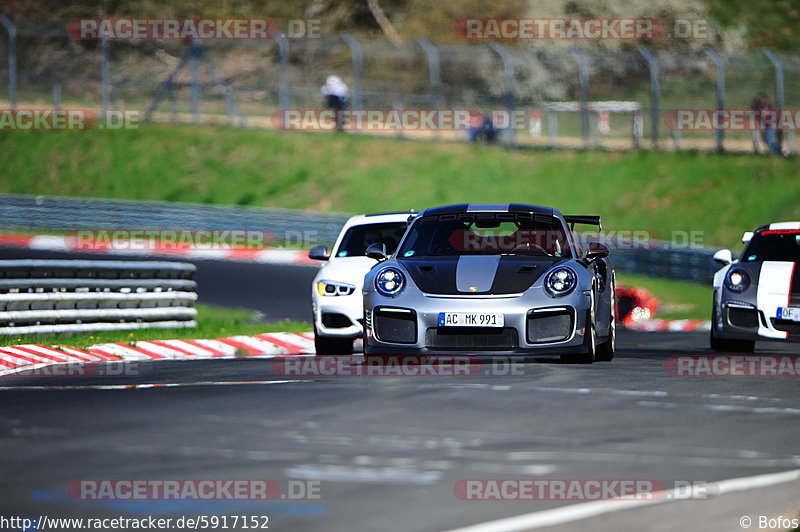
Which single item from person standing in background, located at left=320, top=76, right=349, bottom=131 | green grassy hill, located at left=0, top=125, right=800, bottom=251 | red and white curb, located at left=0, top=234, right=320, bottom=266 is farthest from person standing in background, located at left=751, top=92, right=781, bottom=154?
person standing in background, located at left=320, top=76, right=349, bottom=131

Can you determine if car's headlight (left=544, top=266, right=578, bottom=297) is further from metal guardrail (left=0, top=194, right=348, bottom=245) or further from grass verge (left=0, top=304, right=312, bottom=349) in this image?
metal guardrail (left=0, top=194, right=348, bottom=245)

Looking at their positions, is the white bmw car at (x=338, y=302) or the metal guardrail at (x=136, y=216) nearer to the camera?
the white bmw car at (x=338, y=302)

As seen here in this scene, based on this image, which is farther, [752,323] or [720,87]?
[720,87]

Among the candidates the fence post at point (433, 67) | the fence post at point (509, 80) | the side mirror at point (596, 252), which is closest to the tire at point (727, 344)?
the side mirror at point (596, 252)

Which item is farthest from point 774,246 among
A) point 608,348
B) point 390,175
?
point 390,175

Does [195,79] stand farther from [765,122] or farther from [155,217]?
[765,122]

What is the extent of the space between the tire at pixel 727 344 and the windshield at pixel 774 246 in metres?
0.67

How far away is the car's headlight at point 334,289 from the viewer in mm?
12875

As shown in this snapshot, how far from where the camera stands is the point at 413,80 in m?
47.2

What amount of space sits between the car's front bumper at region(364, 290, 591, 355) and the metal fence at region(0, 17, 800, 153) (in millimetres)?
17747

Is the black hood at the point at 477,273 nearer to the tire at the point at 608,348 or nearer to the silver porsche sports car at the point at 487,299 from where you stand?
the silver porsche sports car at the point at 487,299

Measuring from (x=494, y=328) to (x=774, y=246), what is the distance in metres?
4.53

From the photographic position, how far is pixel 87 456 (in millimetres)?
6801

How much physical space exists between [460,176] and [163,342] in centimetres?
2200
